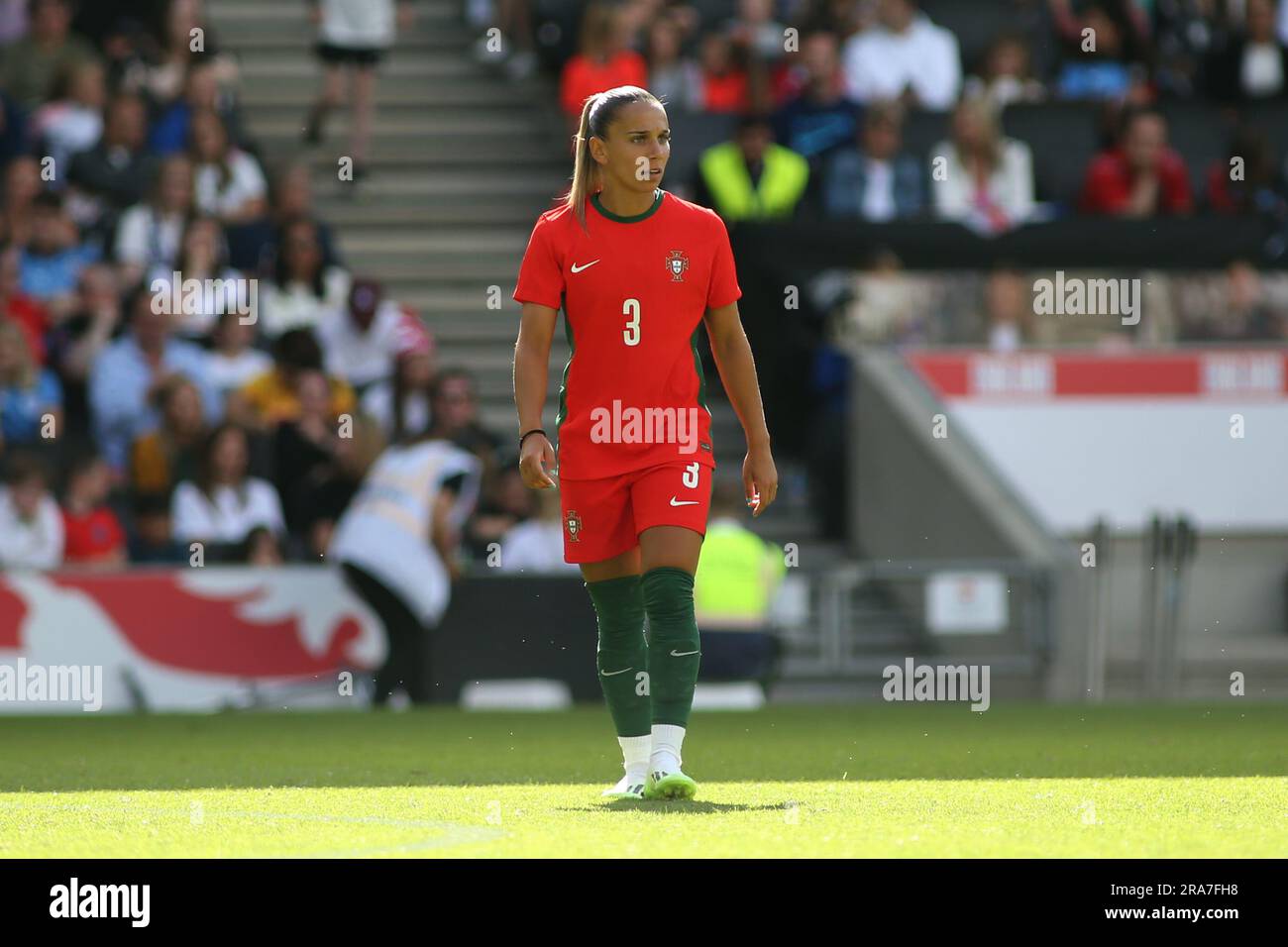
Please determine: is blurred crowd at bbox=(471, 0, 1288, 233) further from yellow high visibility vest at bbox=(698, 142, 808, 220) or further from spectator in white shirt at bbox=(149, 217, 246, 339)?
spectator in white shirt at bbox=(149, 217, 246, 339)

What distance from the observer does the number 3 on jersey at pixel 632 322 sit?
24.6ft

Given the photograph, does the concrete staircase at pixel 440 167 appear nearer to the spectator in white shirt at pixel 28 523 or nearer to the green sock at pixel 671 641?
the spectator in white shirt at pixel 28 523

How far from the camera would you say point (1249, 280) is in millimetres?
16516

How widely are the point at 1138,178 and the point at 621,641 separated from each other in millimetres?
11017

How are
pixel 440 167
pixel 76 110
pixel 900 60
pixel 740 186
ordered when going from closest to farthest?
pixel 740 186 → pixel 76 110 → pixel 900 60 → pixel 440 167

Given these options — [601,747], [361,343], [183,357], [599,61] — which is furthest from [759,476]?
[599,61]

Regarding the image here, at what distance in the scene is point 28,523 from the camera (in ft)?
46.3

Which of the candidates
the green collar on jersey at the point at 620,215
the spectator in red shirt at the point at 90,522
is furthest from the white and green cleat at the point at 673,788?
the spectator in red shirt at the point at 90,522

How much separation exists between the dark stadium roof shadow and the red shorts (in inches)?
30.7

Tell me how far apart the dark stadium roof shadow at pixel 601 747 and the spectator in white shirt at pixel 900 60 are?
264 inches

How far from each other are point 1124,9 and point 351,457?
8540 millimetres

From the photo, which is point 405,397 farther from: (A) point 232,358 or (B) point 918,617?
(B) point 918,617
